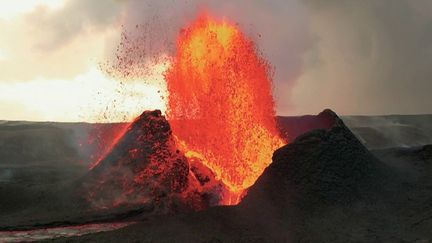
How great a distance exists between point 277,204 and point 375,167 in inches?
183

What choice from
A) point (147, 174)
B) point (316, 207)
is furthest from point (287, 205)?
point (147, 174)

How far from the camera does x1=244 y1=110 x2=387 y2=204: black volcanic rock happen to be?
1645cm

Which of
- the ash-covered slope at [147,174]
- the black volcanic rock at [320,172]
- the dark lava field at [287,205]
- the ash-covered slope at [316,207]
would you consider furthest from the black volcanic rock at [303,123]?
the ash-covered slope at [147,174]

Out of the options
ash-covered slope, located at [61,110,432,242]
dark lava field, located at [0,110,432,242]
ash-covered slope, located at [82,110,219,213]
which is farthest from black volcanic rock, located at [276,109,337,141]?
ash-covered slope, located at [82,110,219,213]

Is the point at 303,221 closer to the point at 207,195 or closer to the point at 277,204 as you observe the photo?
the point at 277,204

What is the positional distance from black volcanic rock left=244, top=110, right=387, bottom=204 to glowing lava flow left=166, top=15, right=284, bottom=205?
6.25 feet

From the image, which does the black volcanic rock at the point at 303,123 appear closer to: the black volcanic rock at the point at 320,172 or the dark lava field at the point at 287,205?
the dark lava field at the point at 287,205

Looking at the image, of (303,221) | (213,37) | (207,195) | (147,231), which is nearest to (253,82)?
(213,37)

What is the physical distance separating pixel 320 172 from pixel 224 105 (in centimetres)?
502

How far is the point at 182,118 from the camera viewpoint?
68.0 feet

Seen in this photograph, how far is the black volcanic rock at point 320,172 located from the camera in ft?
54.0

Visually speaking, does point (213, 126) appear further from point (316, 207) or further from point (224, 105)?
point (316, 207)

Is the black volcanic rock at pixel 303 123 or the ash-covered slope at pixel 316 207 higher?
the black volcanic rock at pixel 303 123

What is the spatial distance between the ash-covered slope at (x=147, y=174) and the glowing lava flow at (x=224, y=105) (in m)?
1.31
